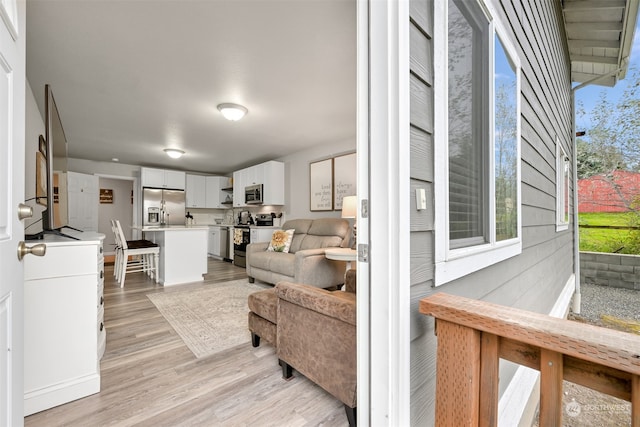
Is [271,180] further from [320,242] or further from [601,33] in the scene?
[601,33]

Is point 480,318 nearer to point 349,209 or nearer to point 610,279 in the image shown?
point 349,209

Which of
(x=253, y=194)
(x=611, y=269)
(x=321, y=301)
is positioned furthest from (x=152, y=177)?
(x=611, y=269)

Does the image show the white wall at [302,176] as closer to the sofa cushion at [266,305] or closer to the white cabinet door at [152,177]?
the sofa cushion at [266,305]

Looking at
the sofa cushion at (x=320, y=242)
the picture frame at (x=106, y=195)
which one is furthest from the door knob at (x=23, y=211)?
the picture frame at (x=106, y=195)

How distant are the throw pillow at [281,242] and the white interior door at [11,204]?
11.7ft

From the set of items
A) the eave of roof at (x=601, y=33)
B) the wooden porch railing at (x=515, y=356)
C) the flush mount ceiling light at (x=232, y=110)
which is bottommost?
the wooden porch railing at (x=515, y=356)

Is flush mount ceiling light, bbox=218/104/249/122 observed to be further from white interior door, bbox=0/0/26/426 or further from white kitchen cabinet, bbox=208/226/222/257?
white kitchen cabinet, bbox=208/226/222/257

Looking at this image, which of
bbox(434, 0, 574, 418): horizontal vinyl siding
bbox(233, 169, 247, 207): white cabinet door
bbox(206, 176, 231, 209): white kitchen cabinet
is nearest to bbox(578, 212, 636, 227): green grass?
bbox(434, 0, 574, 418): horizontal vinyl siding

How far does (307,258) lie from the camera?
3.53m

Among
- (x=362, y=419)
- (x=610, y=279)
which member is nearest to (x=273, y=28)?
(x=362, y=419)

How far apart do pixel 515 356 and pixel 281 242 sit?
398cm

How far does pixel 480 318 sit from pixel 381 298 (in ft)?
0.81

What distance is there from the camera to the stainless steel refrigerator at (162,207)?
6.09 m

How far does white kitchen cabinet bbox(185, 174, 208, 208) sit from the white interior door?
6.52 meters
